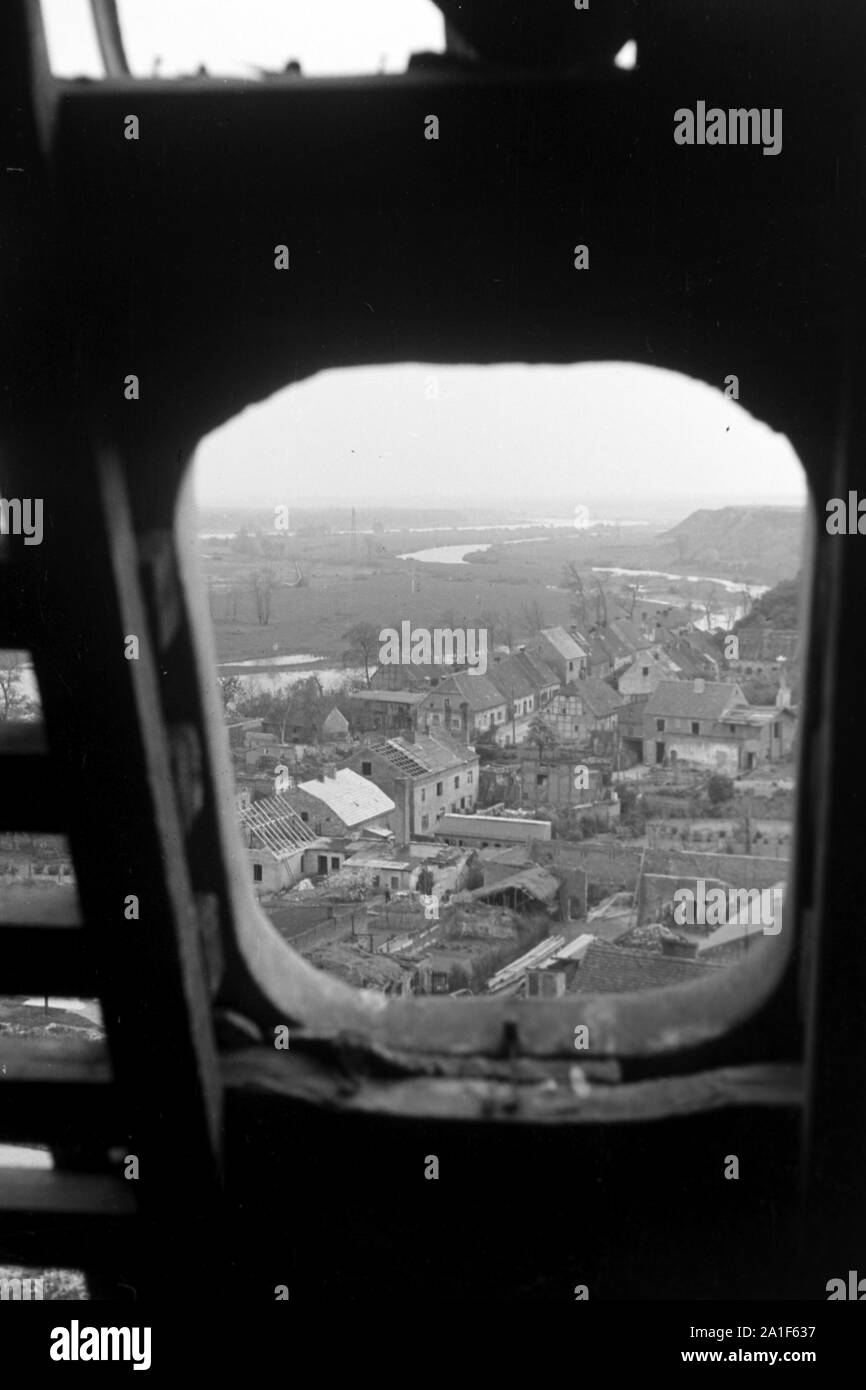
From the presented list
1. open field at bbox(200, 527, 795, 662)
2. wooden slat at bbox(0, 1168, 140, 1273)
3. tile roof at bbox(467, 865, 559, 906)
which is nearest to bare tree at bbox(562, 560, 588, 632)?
open field at bbox(200, 527, 795, 662)

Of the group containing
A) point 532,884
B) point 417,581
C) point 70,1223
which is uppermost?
point 417,581

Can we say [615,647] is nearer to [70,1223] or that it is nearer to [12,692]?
[12,692]

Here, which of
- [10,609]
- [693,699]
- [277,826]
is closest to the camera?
[10,609]

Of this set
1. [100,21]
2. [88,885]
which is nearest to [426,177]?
[100,21]

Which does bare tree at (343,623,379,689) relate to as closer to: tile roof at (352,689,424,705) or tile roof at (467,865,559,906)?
tile roof at (352,689,424,705)

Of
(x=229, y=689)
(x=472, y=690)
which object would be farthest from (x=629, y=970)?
(x=229, y=689)

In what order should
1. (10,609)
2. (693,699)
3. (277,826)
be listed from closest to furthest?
(10,609)
(693,699)
(277,826)
